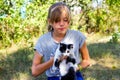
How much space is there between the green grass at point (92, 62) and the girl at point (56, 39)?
2.11m

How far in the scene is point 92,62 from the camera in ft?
18.4

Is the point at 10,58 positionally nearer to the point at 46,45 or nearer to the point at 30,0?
the point at 30,0

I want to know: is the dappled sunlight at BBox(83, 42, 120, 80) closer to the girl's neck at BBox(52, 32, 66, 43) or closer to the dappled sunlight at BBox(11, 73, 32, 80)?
the dappled sunlight at BBox(11, 73, 32, 80)

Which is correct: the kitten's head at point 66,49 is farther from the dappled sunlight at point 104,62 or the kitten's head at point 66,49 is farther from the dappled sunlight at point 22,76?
the dappled sunlight at point 22,76

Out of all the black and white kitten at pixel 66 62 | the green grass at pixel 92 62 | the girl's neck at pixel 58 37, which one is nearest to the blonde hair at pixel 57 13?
the girl's neck at pixel 58 37

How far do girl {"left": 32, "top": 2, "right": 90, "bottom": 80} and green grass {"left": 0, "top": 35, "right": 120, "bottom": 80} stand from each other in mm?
2114

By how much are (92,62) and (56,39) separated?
9.60 feet

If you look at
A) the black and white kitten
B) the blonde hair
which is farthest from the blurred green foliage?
the black and white kitten

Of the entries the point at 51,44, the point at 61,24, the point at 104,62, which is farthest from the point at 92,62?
the point at 61,24

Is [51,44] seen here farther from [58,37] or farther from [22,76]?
[22,76]

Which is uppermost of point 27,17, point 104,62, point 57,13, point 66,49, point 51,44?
point 57,13

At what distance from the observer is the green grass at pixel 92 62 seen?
5.06m

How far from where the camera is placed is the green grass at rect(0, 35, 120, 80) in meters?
5.06

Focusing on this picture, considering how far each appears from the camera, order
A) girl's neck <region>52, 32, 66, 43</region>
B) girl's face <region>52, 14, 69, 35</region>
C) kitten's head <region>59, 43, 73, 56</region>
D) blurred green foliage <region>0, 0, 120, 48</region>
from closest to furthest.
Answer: kitten's head <region>59, 43, 73, 56</region>, girl's face <region>52, 14, 69, 35</region>, girl's neck <region>52, 32, 66, 43</region>, blurred green foliage <region>0, 0, 120, 48</region>
